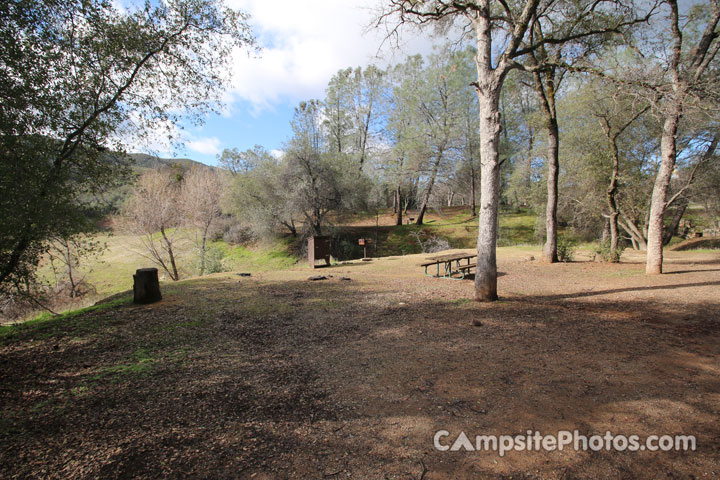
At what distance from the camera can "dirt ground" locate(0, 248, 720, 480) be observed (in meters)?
2.23

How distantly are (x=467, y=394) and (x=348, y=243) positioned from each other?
20.7m

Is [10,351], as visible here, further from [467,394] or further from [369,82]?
[369,82]

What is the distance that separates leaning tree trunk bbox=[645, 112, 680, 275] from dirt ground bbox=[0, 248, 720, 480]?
2.55 meters

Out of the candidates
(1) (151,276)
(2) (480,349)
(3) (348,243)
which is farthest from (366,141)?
(2) (480,349)

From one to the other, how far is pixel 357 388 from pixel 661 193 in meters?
9.73

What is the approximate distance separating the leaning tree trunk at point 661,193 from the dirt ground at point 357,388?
2551 millimetres

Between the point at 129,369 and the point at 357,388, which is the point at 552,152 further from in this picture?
the point at 129,369

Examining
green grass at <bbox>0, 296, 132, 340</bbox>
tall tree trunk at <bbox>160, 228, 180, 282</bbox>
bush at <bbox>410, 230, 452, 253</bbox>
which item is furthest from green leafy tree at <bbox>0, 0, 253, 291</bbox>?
bush at <bbox>410, 230, 452, 253</bbox>

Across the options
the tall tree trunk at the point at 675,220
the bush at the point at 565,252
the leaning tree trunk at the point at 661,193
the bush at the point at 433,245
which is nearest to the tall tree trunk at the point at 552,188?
the bush at the point at 565,252

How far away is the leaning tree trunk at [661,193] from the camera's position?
8.27 meters

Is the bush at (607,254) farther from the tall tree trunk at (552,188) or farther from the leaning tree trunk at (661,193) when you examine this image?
the leaning tree trunk at (661,193)

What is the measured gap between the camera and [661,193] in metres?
8.41

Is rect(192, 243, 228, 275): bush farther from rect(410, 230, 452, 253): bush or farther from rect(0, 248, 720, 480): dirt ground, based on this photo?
rect(410, 230, 452, 253): bush

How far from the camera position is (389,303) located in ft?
22.0
